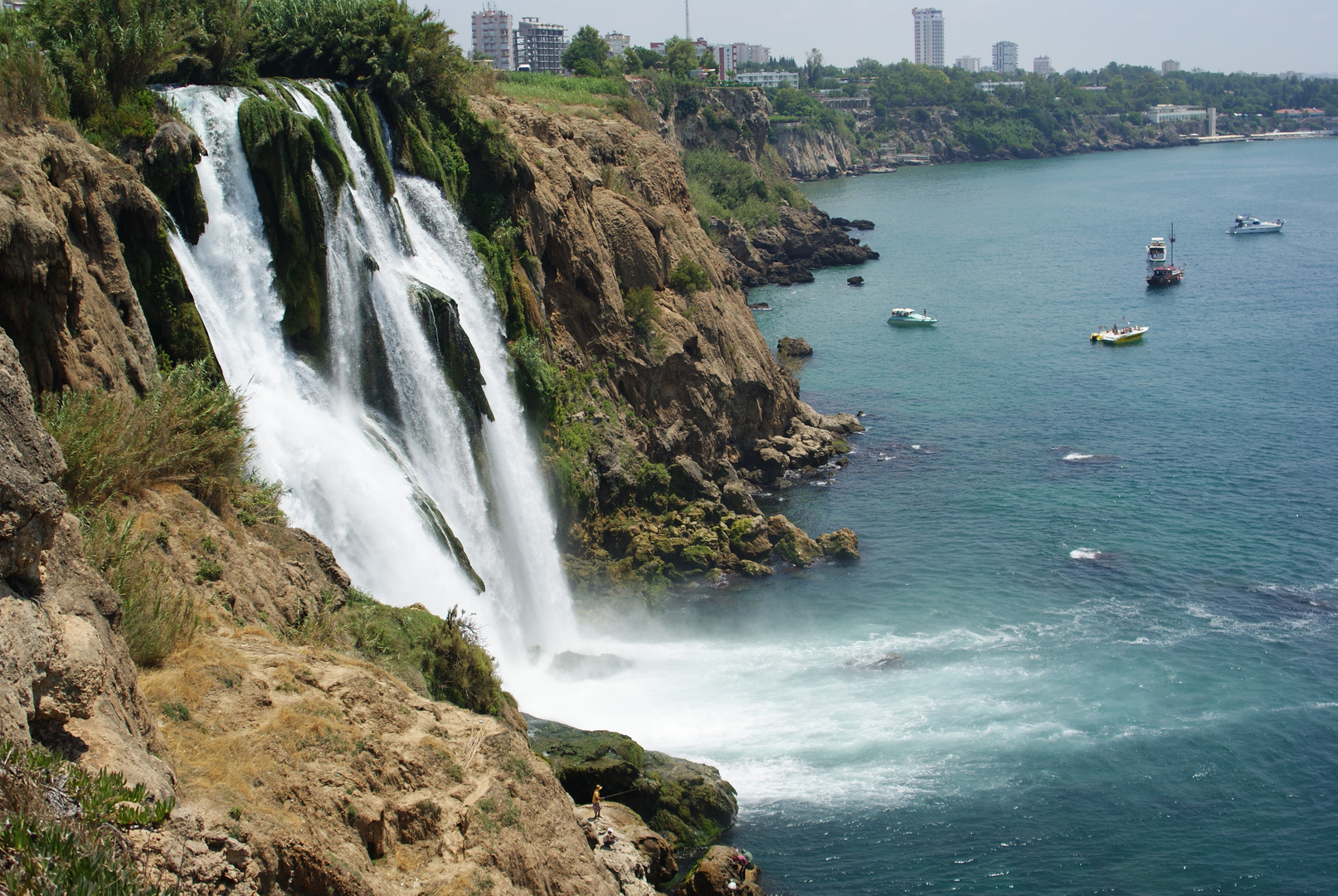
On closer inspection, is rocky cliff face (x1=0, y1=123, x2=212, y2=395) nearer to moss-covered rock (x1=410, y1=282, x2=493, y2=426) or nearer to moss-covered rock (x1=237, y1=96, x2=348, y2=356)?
moss-covered rock (x1=237, y1=96, x2=348, y2=356)

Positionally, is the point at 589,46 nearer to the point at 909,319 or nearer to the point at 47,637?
the point at 909,319

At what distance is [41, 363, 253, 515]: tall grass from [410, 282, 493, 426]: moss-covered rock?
8.98 m

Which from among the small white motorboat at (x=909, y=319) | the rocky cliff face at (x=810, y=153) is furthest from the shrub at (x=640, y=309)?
the rocky cliff face at (x=810, y=153)

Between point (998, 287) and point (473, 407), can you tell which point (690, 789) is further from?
point (998, 287)

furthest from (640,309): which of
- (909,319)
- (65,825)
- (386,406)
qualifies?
(909,319)

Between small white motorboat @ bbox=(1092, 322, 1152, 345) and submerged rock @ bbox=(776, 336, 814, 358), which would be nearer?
submerged rock @ bbox=(776, 336, 814, 358)

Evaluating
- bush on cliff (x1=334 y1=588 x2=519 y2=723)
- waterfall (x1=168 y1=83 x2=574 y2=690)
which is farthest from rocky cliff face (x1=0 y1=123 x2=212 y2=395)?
bush on cliff (x1=334 y1=588 x2=519 y2=723)

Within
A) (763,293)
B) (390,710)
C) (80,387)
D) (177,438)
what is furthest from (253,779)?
(763,293)

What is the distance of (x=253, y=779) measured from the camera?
1039 centimetres

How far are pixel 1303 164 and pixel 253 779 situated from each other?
7919 inches

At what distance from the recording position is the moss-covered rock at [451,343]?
92.3 ft

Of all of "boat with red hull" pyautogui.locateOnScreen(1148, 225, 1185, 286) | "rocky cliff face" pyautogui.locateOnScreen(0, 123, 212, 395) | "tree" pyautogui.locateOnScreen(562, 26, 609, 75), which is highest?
"tree" pyautogui.locateOnScreen(562, 26, 609, 75)

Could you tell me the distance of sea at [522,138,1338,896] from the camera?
22.0 meters

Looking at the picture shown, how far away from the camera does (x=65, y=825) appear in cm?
634
